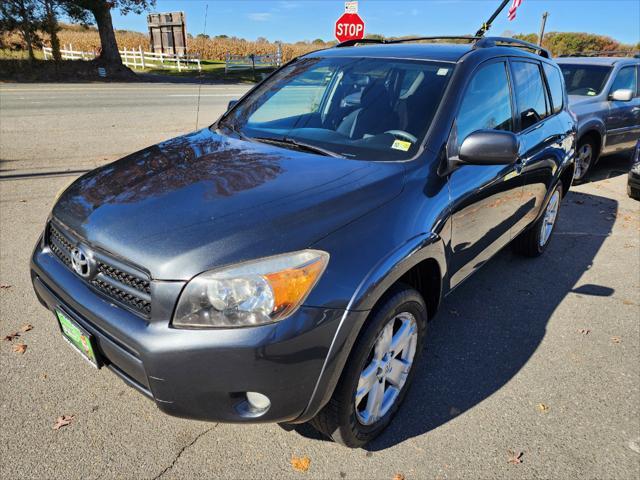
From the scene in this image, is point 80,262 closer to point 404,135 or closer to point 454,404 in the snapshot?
point 404,135

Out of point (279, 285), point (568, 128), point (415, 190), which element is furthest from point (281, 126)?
point (568, 128)

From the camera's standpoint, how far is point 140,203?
2.13 meters

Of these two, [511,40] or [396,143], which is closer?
[396,143]

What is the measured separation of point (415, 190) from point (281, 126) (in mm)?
1151

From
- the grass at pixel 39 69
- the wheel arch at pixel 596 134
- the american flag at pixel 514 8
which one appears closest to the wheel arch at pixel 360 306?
the wheel arch at pixel 596 134

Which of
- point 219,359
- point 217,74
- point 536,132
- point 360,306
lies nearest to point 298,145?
point 360,306

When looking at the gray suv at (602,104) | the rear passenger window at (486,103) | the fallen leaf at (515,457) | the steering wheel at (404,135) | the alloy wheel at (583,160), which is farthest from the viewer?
the alloy wheel at (583,160)

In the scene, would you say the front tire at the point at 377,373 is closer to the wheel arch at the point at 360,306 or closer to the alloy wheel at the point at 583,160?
the wheel arch at the point at 360,306

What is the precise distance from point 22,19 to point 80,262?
27004 millimetres

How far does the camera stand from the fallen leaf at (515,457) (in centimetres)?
232

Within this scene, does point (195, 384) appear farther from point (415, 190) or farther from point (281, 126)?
point (281, 126)

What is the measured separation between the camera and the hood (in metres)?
1.82

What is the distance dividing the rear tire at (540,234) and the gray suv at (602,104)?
2.97 m

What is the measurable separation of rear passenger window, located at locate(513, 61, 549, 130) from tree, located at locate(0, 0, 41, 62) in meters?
25.9
